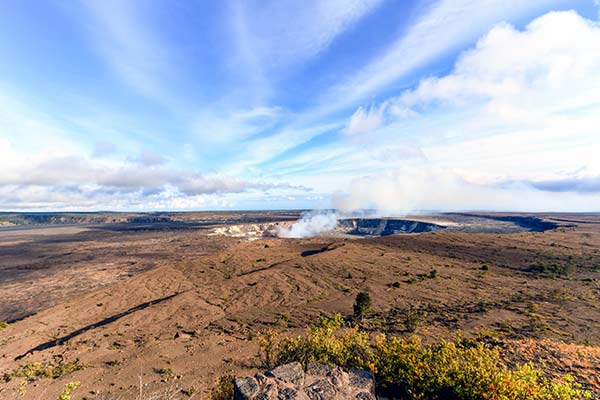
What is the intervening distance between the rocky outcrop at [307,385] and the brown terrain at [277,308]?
5.79 m

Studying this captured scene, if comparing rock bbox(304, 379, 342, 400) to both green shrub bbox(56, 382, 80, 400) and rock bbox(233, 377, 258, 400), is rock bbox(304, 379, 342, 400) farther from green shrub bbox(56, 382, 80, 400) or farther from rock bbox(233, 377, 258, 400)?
green shrub bbox(56, 382, 80, 400)

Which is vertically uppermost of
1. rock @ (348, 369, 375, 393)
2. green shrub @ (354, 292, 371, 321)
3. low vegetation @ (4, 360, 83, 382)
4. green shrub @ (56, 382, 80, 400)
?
green shrub @ (56, 382, 80, 400)

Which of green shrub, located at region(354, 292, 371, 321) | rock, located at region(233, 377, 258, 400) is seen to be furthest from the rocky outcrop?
green shrub, located at region(354, 292, 371, 321)

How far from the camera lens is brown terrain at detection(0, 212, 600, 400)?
1283 cm

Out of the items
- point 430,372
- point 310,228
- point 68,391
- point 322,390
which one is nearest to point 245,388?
point 322,390

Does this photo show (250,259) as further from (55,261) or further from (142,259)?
(55,261)

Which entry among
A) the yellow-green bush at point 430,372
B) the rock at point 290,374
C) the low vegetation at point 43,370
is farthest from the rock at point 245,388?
the low vegetation at point 43,370

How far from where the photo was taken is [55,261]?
213 ft

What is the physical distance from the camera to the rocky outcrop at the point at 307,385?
6.19 metres

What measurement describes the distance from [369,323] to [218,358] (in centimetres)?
949

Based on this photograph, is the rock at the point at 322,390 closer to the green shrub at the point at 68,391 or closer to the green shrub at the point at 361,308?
the green shrub at the point at 68,391

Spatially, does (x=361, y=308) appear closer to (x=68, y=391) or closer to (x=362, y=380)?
(x=362, y=380)

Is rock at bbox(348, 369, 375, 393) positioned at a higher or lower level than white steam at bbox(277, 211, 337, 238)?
higher

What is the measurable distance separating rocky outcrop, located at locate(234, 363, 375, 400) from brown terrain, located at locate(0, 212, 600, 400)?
579cm
